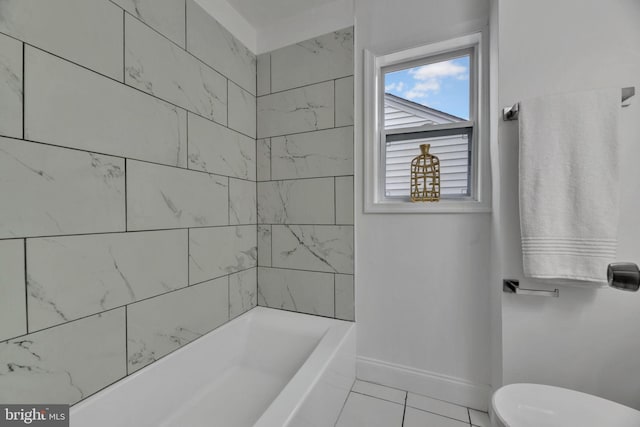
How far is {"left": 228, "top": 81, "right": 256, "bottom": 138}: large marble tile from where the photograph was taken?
69.7 inches

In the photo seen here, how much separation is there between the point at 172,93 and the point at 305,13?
1.12 meters

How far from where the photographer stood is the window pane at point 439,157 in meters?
1.63

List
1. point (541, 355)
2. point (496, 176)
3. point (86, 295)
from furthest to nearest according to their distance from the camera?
point (496, 176) → point (541, 355) → point (86, 295)

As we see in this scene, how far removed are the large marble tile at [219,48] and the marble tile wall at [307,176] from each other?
0.12m

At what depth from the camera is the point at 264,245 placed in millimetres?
1988

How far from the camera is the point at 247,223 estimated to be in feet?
6.27

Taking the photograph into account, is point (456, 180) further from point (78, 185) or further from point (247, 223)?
point (78, 185)

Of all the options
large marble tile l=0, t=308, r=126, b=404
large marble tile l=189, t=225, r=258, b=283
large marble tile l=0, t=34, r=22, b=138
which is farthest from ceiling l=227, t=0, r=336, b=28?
large marble tile l=0, t=308, r=126, b=404

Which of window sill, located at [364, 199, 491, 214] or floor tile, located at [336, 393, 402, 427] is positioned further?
window sill, located at [364, 199, 491, 214]

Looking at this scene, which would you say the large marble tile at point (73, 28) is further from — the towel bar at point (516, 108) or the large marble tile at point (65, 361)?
the towel bar at point (516, 108)

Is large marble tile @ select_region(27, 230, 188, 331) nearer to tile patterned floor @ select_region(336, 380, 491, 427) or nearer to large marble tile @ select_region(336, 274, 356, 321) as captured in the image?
large marble tile @ select_region(336, 274, 356, 321)

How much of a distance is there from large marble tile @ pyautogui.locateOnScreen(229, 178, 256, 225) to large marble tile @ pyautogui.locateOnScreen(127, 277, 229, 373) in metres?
0.42

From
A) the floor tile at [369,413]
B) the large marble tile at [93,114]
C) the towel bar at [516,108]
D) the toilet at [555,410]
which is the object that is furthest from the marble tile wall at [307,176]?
the toilet at [555,410]

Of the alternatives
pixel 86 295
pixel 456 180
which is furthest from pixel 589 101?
pixel 86 295
